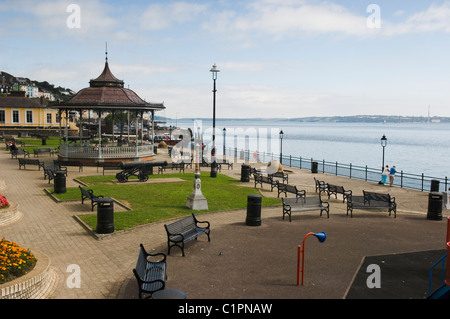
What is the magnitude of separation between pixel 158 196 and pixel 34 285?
A: 1139cm

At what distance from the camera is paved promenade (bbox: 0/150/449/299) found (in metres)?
8.89

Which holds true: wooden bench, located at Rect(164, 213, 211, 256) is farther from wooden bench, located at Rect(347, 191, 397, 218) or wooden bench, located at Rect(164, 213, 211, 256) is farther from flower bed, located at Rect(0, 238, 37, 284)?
wooden bench, located at Rect(347, 191, 397, 218)

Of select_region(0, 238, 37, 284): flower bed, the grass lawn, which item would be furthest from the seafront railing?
select_region(0, 238, 37, 284): flower bed

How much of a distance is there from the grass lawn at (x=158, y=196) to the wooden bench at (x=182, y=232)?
2450 millimetres

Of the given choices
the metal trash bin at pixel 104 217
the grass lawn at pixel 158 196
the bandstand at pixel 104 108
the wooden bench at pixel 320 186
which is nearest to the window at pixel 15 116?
the bandstand at pixel 104 108

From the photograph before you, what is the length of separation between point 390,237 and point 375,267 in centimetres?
326

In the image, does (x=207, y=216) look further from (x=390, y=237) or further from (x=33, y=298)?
(x=33, y=298)

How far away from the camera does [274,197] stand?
2023cm

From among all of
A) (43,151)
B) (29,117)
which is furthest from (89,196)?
(29,117)

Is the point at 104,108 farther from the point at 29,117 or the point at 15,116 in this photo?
the point at 29,117

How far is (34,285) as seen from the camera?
8.16 metres

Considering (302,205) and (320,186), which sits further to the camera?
(320,186)

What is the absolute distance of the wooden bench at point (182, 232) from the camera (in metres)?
11.2
